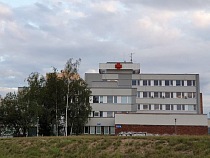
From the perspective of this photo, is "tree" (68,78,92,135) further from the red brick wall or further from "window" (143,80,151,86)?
"window" (143,80,151,86)

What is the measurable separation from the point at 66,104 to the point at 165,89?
34.4 meters

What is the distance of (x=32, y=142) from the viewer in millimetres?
28641

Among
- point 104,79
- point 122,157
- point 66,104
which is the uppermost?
point 104,79

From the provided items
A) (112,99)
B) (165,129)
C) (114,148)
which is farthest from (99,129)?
(114,148)

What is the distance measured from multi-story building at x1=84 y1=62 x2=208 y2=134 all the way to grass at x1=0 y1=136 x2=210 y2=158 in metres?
37.9

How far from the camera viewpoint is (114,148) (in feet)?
78.0

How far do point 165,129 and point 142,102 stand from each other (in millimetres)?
25096

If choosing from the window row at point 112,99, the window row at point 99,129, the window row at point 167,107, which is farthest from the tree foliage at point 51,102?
the window row at point 167,107

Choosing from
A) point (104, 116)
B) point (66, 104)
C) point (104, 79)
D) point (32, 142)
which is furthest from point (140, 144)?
point (104, 79)

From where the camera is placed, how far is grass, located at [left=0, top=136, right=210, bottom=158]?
71.2 feet

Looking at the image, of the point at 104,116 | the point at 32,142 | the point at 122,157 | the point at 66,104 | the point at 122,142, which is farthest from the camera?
the point at 104,116

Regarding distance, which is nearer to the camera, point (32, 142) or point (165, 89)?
point (32, 142)

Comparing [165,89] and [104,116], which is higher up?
[165,89]

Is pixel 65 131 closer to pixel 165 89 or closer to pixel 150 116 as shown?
pixel 150 116
